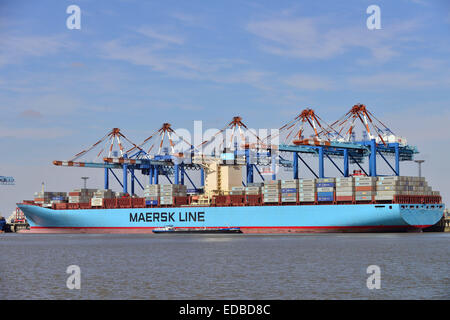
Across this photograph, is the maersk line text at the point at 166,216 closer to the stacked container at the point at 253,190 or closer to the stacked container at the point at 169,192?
the stacked container at the point at 169,192

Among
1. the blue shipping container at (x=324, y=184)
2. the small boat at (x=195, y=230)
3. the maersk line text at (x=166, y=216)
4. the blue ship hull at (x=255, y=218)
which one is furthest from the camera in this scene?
the maersk line text at (x=166, y=216)

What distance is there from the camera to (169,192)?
354 ft

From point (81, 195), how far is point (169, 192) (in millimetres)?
21482

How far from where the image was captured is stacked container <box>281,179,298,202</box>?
93.2 m

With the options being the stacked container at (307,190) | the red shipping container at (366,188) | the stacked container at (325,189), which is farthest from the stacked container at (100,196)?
the red shipping container at (366,188)

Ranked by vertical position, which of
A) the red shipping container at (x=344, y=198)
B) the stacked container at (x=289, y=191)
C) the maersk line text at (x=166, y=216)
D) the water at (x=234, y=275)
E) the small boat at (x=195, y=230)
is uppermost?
the stacked container at (x=289, y=191)

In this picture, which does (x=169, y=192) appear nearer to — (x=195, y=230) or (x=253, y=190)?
(x=195, y=230)

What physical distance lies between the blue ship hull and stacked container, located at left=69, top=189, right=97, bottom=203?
2.53 metres

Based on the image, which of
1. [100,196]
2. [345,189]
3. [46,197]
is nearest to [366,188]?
[345,189]

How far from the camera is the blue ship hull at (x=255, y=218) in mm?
86625

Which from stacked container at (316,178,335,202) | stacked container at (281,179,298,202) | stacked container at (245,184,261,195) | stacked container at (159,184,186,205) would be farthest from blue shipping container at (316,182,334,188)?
stacked container at (159,184,186,205)

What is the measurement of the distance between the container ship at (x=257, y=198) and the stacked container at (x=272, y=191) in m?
0.16

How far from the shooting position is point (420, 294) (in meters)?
28.3

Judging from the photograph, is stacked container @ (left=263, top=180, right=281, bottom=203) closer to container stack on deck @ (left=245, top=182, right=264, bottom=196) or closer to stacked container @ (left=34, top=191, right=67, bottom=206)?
container stack on deck @ (left=245, top=182, right=264, bottom=196)
